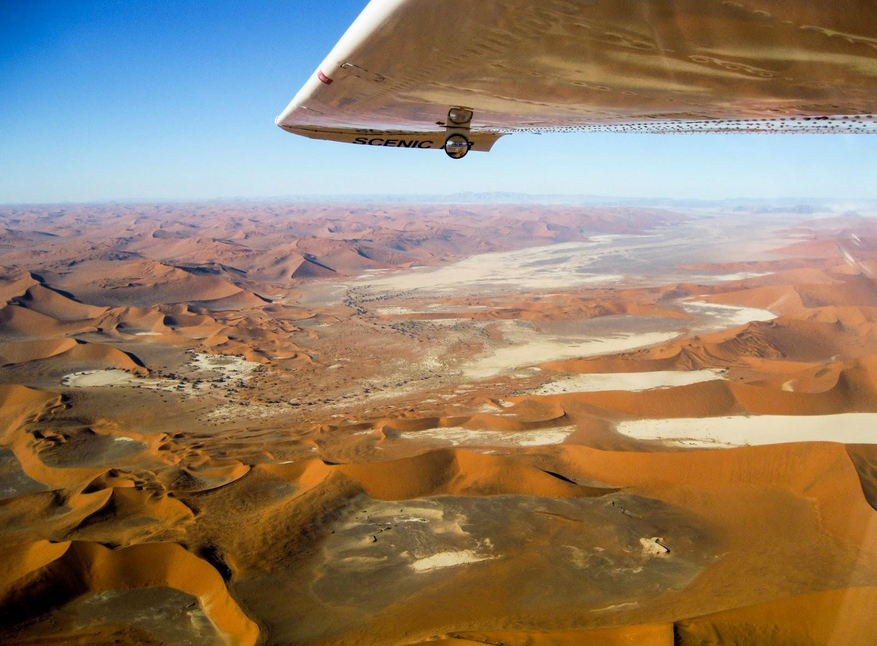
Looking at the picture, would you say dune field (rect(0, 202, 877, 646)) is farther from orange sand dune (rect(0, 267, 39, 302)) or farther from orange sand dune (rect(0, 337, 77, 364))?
orange sand dune (rect(0, 267, 39, 302))

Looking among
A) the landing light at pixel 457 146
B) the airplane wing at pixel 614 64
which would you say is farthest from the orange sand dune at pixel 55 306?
the airplane wing at pixel 614 64

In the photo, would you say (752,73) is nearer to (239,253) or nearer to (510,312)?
(510,312)

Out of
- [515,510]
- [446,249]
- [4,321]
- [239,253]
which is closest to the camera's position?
[515,510]

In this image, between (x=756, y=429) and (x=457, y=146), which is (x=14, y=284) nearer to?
(x=756, y=429)

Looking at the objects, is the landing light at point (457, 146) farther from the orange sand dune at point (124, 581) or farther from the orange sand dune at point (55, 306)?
the orange sand dune at point (55, 306)

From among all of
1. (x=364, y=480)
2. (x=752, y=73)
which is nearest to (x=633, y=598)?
(x=364, y=480)

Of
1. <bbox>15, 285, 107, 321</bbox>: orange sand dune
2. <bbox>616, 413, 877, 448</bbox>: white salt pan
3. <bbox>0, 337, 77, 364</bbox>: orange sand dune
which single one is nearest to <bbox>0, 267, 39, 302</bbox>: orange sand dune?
<bbox>15, 285, 107, 321</bbox>: orange sand dune
